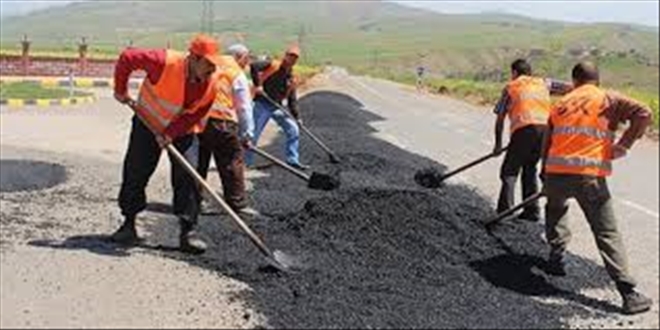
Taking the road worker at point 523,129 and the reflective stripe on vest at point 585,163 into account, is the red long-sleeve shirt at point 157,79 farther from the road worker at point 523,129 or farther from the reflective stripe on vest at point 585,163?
the road worker at point 523,129

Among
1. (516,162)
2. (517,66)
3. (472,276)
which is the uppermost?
(517,66)

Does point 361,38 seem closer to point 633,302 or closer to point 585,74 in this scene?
point 585,74

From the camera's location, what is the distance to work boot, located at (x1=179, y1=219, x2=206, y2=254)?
734cm

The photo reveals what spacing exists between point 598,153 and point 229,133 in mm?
3121

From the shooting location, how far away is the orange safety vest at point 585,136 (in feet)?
21.5

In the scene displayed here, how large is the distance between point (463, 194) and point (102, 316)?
6.22m

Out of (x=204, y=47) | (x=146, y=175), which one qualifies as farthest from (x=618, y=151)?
(x=146, y=175)

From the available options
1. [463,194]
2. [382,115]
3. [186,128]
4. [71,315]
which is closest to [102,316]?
[71,315]

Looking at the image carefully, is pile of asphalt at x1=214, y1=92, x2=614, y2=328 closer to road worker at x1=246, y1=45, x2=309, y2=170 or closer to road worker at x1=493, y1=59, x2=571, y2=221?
road worker at x1=493, y1=59, x2=571, y2=221

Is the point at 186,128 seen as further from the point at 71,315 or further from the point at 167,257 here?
the point at 71,315

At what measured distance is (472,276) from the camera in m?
7.07

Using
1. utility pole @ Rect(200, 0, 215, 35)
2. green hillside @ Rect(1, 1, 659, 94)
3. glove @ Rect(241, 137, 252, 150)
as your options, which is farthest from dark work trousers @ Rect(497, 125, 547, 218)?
green hillside @ Rect(1, 1, 659, 94)

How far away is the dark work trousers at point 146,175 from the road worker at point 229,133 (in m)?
0.74

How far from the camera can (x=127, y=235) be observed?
7.54 meters
